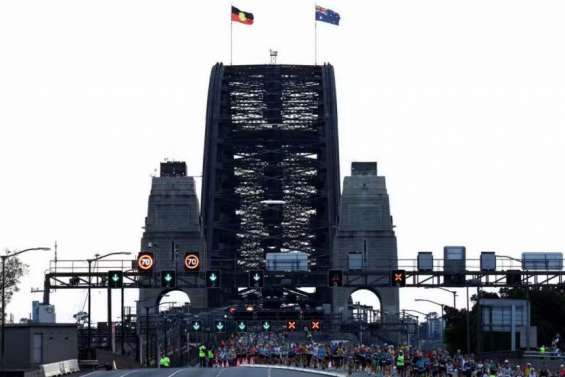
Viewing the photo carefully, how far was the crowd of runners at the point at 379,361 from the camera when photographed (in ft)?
271

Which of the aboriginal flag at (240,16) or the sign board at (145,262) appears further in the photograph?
the aboriginal flag at (240,16)

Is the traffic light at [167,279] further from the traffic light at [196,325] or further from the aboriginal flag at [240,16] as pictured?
the aboriginal flag at [240,16]

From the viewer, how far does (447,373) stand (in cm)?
8681

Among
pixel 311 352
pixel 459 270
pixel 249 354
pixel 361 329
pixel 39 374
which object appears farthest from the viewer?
pixel 361 329

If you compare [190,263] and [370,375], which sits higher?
[190,263]

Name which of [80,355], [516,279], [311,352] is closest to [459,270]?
[516,279]

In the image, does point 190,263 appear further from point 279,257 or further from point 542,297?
point 542,297

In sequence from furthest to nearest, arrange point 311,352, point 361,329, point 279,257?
point 361,329 < point 279,257 < point 311,352

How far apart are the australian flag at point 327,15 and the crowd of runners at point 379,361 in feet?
174

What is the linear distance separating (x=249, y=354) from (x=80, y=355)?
16.2 metres

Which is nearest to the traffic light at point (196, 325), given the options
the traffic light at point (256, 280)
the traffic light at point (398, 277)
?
the traffic light at point (256, 280)

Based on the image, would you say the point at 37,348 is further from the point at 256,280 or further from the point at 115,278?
the point at 256,280

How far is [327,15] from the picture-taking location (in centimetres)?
17588

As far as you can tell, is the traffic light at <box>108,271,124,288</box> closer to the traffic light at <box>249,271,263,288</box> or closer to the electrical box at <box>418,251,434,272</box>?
the traffic light at <box>249,271,263,288</box>
